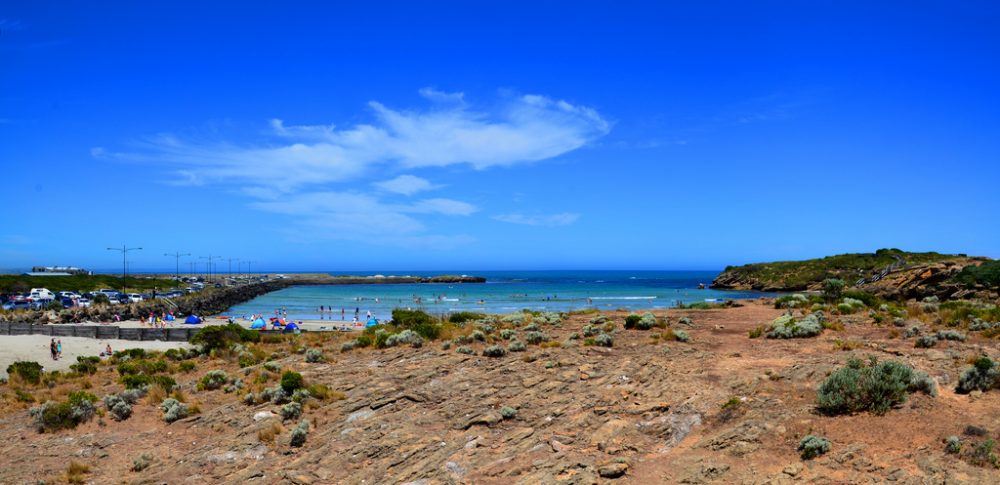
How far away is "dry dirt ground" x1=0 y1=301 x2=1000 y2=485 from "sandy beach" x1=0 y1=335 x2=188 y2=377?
1766cm

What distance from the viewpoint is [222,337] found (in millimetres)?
28328

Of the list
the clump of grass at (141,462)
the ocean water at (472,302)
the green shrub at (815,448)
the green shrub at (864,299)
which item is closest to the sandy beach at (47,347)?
the clump of grass at (141,462)

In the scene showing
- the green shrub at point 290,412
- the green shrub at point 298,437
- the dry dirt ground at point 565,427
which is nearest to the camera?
the dry dirt ground at point 565,427

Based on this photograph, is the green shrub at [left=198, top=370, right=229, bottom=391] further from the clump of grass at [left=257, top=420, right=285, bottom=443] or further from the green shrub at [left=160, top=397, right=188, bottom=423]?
the clump of grass at [left=257, top=420, right=285, bottom=443]

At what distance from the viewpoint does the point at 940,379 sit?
13.1 metres

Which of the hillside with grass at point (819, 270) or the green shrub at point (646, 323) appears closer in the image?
the green shrub at point (646, 323)

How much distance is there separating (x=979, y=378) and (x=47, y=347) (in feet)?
163

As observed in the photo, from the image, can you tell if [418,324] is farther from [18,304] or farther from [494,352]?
[18,304]

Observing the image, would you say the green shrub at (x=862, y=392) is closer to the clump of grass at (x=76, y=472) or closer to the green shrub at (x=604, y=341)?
the green shrub at (x=604, y=341)

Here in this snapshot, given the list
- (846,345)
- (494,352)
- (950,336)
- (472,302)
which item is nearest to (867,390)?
(846,345)

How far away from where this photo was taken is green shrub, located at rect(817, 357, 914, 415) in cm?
1138

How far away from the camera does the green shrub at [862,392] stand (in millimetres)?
11383

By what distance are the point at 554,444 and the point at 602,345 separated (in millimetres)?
8300

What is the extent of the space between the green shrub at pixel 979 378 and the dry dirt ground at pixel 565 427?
0.41m
